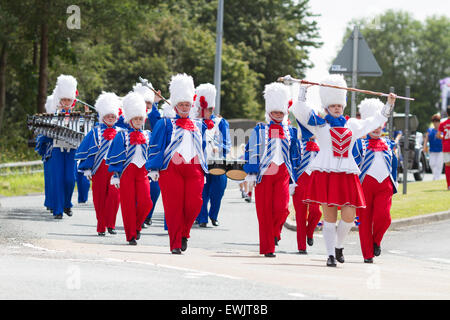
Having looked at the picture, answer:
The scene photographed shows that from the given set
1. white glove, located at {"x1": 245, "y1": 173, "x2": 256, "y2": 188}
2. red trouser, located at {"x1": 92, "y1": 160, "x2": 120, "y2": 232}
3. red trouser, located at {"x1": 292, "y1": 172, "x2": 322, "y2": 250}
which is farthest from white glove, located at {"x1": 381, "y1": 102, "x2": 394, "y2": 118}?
red trouser, located at {"x1": 92, "y1": 160, "x2": 120, "y2": 232}

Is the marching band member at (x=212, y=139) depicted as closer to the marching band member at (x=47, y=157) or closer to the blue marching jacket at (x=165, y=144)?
the blue marching jacket at (x=165, y=144)

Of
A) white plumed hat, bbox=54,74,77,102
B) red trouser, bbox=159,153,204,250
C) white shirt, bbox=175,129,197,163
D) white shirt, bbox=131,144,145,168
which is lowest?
red trouser, bbox=159,153,204,250

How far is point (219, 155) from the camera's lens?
1509 cm

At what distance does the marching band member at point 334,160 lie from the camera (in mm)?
11250

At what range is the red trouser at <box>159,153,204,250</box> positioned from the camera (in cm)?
1217

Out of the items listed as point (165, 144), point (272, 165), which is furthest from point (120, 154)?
point (272, 165)

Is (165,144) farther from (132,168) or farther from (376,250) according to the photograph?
(376,250)

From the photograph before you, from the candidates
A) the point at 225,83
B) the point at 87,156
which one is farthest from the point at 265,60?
the point at 87,156

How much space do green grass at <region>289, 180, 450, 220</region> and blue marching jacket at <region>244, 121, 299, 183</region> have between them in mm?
4696

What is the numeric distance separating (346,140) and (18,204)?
1059cm

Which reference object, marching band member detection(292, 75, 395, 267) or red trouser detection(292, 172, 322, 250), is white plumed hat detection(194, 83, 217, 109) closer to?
red trouser detection(292, 172, 322, 250)

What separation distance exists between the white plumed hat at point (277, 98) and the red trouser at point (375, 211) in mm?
1259

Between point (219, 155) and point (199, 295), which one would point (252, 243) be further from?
point (199, 295)

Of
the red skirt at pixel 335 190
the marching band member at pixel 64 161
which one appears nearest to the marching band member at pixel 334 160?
the red skirt at pixel 335 190
